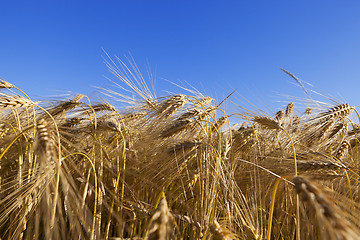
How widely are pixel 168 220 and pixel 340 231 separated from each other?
15.2 inches

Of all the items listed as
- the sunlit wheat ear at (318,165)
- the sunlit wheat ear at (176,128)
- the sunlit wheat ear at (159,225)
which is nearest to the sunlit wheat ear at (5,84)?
the sunlit wheat ear at (176,128)

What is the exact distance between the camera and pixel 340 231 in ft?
1.81

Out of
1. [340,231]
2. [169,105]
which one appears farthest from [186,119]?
[340,231]

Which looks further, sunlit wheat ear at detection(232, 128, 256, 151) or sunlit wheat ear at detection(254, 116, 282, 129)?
sunlit wheat ear at detection(232, 128, 256, 151)

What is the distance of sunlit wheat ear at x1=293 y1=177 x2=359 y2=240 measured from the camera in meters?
0.55

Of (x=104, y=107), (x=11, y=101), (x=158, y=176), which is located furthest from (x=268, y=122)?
(x=11, y=101)

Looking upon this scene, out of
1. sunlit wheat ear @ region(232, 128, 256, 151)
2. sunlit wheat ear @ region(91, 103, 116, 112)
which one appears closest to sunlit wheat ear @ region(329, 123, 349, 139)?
sunlit wheat ear @ region(232, 128, 256, 151)

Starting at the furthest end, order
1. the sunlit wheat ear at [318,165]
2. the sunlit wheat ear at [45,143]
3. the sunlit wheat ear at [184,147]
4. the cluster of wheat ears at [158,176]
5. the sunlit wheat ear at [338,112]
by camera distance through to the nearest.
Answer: the sunlit wheat ear at [338,112]
the sunlit wheat ear at [184,147]
the sunlit wheat ear at [318,165]
the cluster of wheat ears at [158,176]
the sunlit wheat ear at [45,143]

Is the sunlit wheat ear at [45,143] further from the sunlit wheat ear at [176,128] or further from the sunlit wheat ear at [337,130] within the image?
the sunlit wheat ear at [337,130]

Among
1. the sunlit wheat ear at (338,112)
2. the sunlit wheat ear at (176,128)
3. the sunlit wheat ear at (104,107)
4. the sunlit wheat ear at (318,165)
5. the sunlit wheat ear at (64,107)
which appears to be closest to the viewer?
the sunlit wheat ear at (318,165)

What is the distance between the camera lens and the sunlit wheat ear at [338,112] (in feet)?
7.07

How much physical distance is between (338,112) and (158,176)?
158 cm

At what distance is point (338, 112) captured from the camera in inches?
86.6

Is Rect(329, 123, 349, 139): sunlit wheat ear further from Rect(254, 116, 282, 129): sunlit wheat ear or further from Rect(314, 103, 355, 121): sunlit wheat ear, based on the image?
Rect(254, 116, 282, 129): sunlit wheat ear
